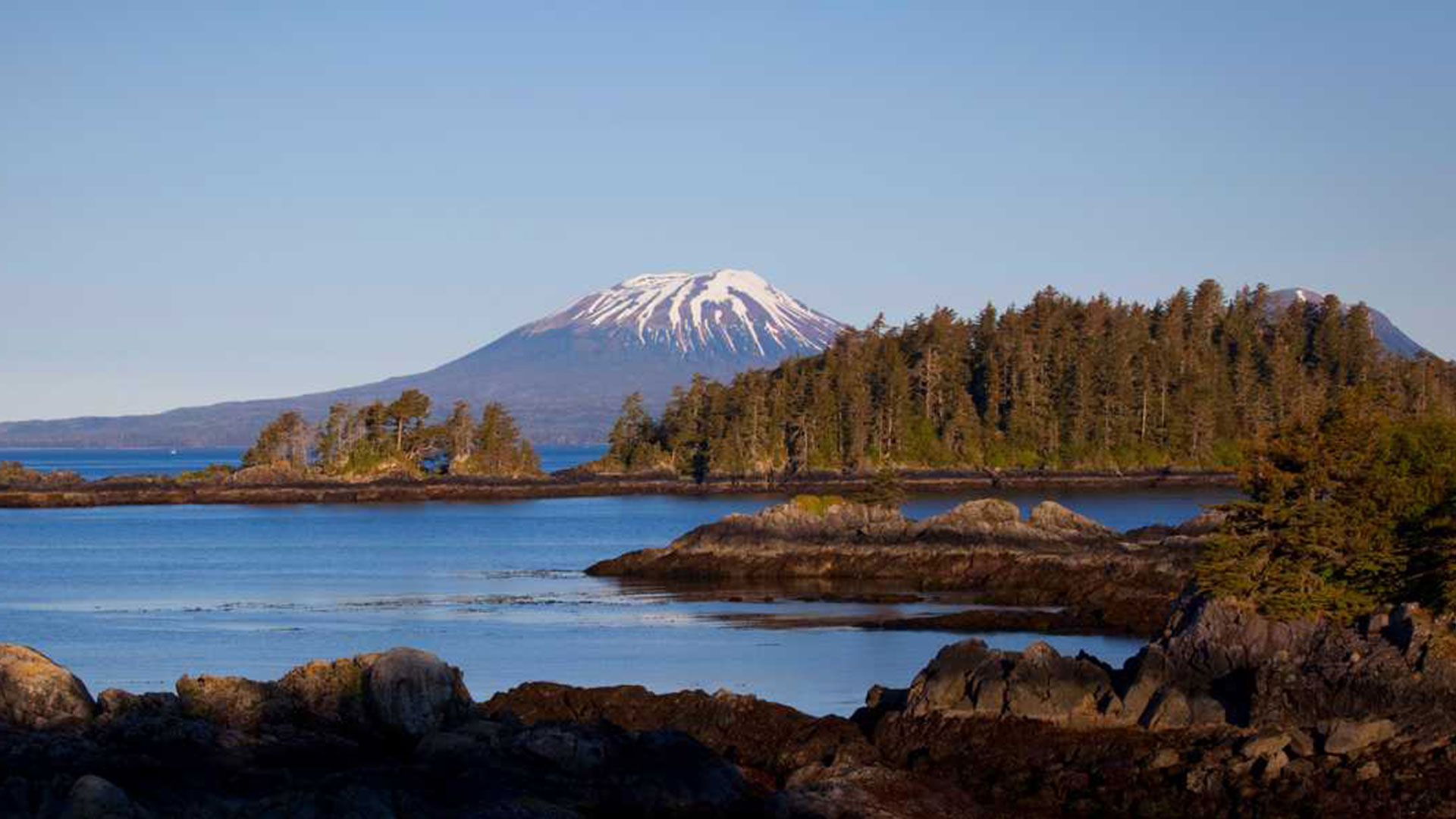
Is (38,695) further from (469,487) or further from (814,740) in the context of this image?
(469,487)

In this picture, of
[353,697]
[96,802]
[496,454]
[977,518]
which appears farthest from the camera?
[496,454]

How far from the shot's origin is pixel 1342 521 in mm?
26406

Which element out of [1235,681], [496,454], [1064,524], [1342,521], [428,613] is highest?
[496,454]

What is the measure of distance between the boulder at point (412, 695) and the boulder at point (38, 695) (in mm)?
2930

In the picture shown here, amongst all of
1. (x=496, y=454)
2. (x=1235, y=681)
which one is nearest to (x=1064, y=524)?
(x=1235, y=681)

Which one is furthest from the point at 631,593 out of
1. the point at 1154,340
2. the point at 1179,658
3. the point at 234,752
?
the point at 1154,340

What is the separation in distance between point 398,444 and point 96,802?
85978mm

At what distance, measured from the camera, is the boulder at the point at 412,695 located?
69.8 feet

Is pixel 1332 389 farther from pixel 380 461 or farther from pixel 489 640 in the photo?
pixel 489 640

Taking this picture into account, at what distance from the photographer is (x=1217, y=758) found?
20484 mm

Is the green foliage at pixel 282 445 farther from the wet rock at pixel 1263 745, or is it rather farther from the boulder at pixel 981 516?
the wet rock at pixel 1263 745

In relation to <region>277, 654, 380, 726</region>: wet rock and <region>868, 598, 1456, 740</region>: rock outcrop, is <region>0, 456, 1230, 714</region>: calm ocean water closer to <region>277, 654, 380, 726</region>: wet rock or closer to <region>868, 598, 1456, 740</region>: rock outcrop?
<region>868, 598, 1456, 740</region>: rock outcrop

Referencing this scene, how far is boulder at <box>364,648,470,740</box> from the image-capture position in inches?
838

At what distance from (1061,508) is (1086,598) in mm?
10870
